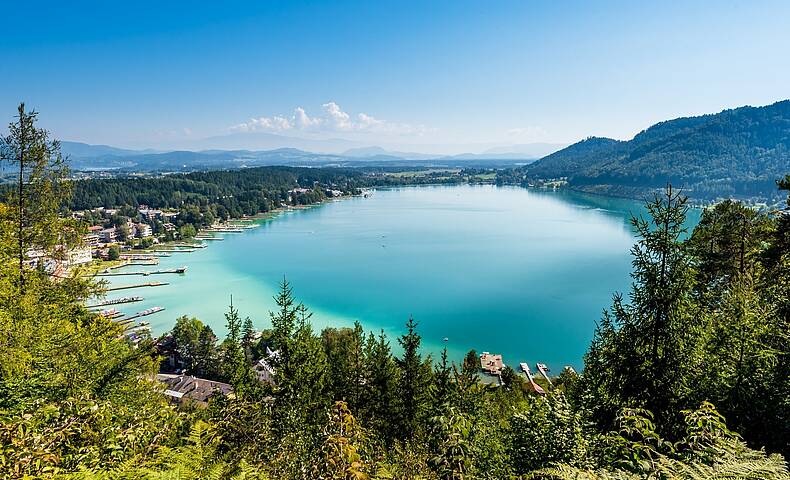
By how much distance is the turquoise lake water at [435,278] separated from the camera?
22906 millimetres

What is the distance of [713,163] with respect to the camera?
100750mm

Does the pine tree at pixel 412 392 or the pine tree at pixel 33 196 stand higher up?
the pine tree at pixel 33 196

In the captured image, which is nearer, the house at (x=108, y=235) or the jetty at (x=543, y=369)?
the jetty at (x=543, y=369)

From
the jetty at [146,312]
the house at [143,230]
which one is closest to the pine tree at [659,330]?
the jetty at [146,312]

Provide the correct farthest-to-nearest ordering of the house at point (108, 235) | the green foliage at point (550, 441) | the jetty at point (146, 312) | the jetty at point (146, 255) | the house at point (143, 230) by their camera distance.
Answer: the house at point (143, 230) < the house at point (108, 235) < the jetty at point (146, 255) < the jetty at point (146, 312) < the green foliage at point (550, 441)

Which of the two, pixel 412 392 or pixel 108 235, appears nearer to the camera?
pixel 412 392

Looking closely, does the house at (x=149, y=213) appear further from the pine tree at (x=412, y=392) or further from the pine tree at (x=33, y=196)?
the pine tree at (x=33, y=196)

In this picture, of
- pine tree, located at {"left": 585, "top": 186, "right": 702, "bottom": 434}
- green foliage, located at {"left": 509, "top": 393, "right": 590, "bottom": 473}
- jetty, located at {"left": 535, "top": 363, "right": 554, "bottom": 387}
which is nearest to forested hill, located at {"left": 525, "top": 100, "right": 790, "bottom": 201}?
jetty, located at {"left": 535, "top": 363, "right": 554, "bottom": 387}

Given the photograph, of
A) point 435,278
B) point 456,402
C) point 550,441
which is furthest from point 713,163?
point 550,441

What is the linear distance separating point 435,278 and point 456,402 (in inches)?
978

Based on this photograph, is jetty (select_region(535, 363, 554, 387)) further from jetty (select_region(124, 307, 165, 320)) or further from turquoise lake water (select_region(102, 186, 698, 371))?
jetty (select_region(124, 307, 165, 320))

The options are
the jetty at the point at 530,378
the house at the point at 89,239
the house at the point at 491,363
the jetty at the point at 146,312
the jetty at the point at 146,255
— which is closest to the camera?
the house at the point at 89,239

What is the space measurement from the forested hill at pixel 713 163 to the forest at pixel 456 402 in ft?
273

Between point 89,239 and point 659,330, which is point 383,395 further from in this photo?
point 89,239
